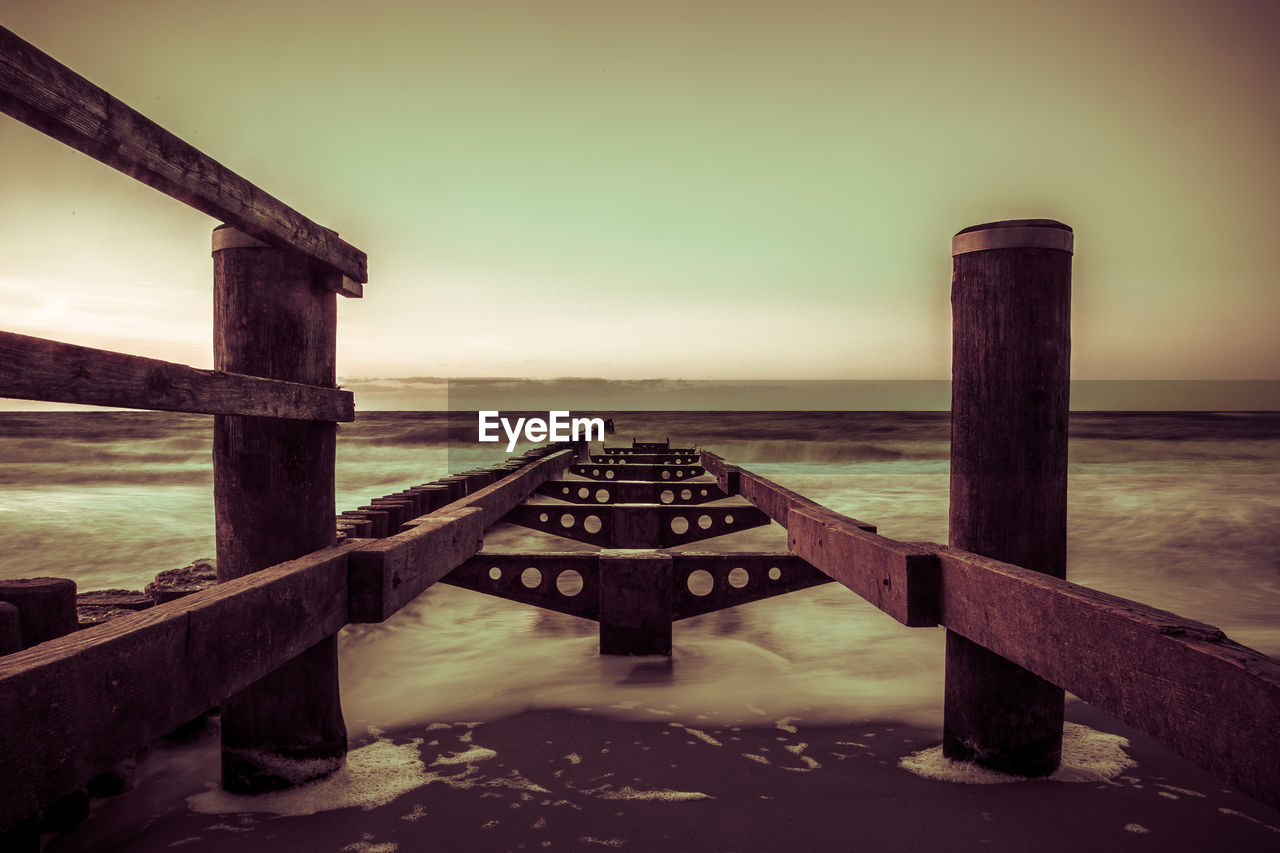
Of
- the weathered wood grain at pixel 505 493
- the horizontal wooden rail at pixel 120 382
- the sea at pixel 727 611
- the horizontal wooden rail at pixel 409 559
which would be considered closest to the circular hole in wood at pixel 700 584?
the sea at pixel 727 611

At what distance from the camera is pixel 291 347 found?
277cm

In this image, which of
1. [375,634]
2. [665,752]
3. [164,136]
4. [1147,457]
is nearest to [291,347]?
[164,136]

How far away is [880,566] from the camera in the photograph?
2555 mm

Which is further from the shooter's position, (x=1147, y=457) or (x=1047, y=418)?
(x=1147, y=457)

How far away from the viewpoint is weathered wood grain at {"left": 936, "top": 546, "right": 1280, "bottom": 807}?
1250mm

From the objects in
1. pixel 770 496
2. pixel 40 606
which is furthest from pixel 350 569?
pixel 770 496

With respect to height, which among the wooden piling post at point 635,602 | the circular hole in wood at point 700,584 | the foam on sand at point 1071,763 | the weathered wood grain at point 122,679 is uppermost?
the weathered wood grain at point 122,679

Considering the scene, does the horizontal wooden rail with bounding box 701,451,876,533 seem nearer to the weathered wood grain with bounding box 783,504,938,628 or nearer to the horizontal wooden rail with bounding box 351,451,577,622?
the weathered wood grain with bounding box 783,504,938,628

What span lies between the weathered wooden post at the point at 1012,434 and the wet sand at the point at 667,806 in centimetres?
27

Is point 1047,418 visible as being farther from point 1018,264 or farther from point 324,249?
point 324,249

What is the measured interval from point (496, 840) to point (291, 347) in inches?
81.0

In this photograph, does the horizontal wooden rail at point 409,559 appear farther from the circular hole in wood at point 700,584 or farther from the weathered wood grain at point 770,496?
the circular hole in wood at point 700,584

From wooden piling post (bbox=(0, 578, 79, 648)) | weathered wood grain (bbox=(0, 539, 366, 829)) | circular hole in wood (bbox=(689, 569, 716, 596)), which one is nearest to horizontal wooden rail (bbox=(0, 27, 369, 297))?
weathered wood grain (bbox=(0, 539, 366, 829))

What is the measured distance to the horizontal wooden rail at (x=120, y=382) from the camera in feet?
4.64
